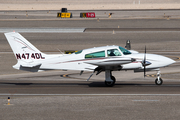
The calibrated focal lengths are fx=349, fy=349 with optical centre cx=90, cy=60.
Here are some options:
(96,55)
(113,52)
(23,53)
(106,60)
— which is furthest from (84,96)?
(23,53)

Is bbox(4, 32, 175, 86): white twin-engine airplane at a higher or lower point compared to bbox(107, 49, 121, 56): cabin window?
lower

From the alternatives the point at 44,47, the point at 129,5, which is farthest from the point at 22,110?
the point at 129,5

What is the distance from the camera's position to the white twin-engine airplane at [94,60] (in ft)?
71.9

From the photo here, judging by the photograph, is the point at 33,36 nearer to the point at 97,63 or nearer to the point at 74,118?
the point at 97,63

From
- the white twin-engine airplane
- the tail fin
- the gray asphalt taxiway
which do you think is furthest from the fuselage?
the gray asphalt taxiway

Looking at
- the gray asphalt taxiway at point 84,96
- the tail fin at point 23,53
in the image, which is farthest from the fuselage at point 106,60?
the gray asphalt taxiway at point 84,96

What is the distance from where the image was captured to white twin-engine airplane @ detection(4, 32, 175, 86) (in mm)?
21906

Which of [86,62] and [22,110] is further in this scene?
[86,62]

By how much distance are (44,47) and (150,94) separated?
2750 centimetres

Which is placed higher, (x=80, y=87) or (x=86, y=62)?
(x=86, y=62)

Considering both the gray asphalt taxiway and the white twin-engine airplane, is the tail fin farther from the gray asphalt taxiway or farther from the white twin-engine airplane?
the gray asphalt taxiway

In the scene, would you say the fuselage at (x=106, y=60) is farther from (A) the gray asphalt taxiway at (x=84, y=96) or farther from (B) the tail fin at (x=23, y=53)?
(A) the gray asphalt taxiway at (x=84, y=96)

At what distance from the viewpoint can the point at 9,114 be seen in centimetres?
1588

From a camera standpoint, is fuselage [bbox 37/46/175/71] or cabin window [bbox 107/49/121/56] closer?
fuselage [bbox 37/46/175/71]
